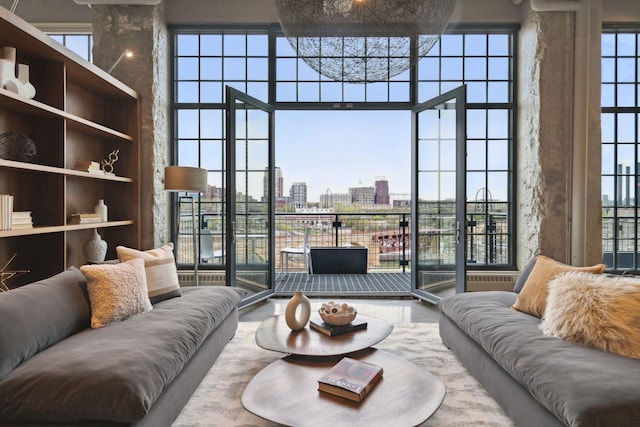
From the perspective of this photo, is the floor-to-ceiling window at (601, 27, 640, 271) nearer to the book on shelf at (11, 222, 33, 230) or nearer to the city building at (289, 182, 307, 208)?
the book on shelf at (11, 222, 33, 230)

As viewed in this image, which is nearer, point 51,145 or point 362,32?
point 362,32

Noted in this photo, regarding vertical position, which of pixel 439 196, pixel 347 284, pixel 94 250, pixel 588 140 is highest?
pixel 588 140

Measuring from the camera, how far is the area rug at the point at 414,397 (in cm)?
189

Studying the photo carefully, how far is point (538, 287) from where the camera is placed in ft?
7.98

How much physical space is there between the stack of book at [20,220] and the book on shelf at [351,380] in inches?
89.3

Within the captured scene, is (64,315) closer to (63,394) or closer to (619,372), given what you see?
(63,394)

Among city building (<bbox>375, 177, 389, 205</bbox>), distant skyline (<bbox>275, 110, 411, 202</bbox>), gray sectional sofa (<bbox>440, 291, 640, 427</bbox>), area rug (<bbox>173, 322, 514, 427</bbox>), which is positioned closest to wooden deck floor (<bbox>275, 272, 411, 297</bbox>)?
area rug (<bbox>173, 322, 514, 427</bbox>)

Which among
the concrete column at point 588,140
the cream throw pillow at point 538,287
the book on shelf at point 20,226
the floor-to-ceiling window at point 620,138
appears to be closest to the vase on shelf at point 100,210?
the book on shelf at point 20,226

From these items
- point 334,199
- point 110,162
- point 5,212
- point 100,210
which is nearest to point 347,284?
point 100,210

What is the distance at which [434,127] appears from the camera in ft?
14.0

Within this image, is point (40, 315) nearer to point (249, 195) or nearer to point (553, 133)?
point (249, 195)

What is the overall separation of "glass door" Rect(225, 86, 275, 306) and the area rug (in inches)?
36.9

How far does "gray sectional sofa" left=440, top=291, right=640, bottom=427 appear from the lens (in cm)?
130

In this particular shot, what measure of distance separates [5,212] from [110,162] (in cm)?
165
